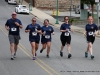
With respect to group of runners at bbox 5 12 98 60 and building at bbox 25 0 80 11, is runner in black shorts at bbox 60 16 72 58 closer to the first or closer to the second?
group of runners at bbox 5 12 98 60

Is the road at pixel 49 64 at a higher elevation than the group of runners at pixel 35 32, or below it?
below

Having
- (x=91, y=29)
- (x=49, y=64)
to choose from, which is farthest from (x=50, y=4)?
(x=49, y=64)

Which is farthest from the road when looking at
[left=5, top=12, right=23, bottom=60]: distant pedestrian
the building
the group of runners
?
the building

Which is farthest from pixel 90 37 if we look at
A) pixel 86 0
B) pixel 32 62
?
pixel 86 0

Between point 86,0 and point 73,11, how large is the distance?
25317 millimetres

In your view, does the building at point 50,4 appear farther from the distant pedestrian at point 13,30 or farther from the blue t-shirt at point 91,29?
the distant pedestrian at point 13,30

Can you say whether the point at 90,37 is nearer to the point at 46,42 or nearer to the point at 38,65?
the point at 46,42

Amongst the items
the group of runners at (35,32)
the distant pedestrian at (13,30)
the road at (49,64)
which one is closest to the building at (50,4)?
the road at (49,64)

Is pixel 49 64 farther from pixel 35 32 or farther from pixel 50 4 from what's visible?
pixel 50 4

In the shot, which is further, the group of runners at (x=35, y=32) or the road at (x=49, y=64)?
the group of runners at (x=35, y=32)

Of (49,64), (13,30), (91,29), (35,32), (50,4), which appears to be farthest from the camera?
(50,4)

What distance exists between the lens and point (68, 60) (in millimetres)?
16688

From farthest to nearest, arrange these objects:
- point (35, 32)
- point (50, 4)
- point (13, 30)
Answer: point (50, 4)
point (13, 30)
point (35, 32)

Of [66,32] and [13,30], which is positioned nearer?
[13,30]
